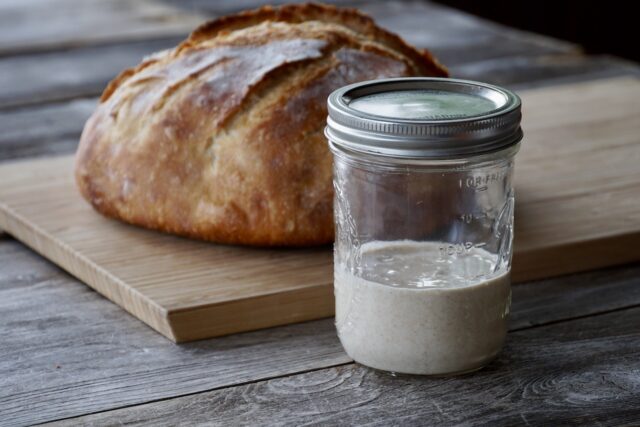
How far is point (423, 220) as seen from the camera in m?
1.13

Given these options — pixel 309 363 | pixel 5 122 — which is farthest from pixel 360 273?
pixel 5 122

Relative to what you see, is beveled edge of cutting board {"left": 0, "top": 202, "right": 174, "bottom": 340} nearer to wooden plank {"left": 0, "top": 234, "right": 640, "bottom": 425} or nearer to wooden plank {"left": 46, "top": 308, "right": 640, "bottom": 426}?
→ wooden plank {"left": 0, "top": 234, "right": 640, "bottom": 425}

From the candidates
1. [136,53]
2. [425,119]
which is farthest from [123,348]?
[136,53]

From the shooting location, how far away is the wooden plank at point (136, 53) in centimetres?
243

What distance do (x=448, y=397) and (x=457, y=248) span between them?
17 centimetres

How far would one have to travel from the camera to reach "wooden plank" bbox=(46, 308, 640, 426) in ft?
3.49

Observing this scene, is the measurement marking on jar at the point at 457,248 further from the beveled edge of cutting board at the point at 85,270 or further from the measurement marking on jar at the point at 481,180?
the beveled edge of cutting board at the point at 85,270

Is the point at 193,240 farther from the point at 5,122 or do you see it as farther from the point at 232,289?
the point at 5,122

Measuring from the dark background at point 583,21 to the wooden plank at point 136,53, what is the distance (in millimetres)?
1216

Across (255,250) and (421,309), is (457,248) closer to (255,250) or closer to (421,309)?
(421,309)

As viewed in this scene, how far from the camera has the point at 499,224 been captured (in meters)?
1.17

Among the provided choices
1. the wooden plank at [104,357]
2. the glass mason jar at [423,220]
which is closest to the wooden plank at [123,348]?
the wooden plank at [104,357]

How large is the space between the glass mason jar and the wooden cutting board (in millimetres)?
170

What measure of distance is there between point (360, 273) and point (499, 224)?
0.17 meters
